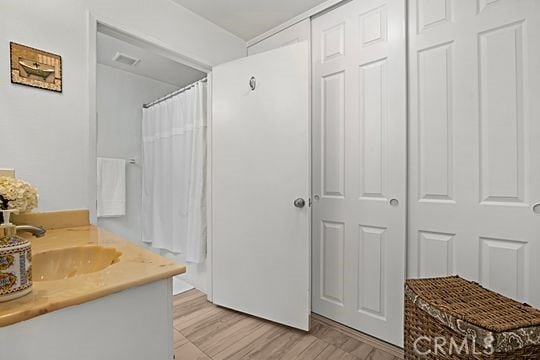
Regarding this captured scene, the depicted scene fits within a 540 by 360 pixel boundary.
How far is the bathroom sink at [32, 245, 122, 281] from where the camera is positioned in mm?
901

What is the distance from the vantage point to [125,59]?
8.43 ft

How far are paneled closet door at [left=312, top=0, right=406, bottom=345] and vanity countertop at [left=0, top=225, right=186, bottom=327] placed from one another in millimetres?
1259

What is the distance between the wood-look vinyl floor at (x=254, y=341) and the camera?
1.52 m

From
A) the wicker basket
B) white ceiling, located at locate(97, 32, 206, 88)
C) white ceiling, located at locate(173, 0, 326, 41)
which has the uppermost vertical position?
white ceiling, located at locate(173, 0, 326, 41)

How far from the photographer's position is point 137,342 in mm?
657

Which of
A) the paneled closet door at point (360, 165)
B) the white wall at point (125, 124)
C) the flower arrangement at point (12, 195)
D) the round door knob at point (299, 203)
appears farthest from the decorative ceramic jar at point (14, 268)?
the white wall at point (125, 124)

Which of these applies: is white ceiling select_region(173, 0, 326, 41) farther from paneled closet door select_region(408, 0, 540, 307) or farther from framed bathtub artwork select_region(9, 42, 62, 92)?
framed bathtub artwork select_region(9, 42, 62, 92)

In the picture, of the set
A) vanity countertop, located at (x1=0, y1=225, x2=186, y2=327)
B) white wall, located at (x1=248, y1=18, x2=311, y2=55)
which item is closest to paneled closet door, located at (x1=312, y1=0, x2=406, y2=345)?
white wall, located at (x1=248, y1=18, x2=311, y2=55)

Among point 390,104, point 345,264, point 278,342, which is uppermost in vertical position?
point 390,104

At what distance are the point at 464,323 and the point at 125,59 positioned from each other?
3033mm

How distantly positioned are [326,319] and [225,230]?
0.93 meters

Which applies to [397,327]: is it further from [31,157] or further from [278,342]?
[31,157]

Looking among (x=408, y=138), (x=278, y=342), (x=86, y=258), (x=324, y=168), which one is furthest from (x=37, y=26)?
(x=278, y=342)

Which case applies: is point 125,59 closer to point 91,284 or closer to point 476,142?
point 91,284
